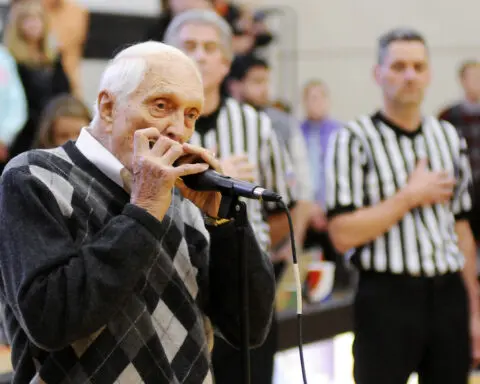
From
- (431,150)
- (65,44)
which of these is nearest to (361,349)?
(431,150)

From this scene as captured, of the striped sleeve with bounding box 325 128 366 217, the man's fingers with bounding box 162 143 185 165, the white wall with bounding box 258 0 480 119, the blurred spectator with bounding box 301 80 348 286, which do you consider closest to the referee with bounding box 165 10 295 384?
the striped sleeve with bounding box 325 128 366 217

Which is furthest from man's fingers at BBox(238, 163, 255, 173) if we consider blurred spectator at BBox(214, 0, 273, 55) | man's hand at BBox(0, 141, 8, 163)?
blurred spectator at BBox(214, 0, 273, 55)

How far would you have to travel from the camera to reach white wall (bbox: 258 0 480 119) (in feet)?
27.7

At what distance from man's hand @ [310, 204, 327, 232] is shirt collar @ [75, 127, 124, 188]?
480 centimetres

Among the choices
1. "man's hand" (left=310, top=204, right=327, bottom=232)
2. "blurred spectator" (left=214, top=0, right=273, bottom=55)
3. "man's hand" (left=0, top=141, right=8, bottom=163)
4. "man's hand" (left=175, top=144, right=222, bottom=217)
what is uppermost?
"blurred spectator" (left=214, top=0, right=273, bottom=55)

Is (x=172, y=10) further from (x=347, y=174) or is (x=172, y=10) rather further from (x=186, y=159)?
(x=186, y=159)

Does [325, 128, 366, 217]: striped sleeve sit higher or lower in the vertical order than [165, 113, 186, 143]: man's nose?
lower

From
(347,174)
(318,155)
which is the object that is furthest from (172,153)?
(318,155)

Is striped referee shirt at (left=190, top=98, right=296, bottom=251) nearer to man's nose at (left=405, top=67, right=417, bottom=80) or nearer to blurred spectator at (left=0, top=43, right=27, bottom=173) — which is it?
man's nose at (left=405, top=67, right=417, bottom=80)

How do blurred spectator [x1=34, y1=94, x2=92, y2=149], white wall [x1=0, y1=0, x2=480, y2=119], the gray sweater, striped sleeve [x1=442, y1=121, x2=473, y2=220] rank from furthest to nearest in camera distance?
white wall [x1=0, y1=0, x2=480, y2=119]
blurred spectator [x1=34, y1=94, x2=92, y2=149]
striped sleeve [x1=442, y1=121, x2=473, y2=220]
the gray sweater

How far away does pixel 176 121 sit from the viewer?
157cm

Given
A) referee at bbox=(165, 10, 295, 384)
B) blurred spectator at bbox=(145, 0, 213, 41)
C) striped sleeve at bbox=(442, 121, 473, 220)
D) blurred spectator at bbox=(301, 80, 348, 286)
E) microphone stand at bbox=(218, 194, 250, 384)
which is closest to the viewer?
microphone stand at bbox=(218, 194, 250, 384)

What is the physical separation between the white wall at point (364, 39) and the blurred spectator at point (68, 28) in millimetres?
3453

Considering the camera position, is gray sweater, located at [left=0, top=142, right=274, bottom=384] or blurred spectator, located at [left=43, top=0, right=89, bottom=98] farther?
blurred spectator, located at [left=43, top=0, right=89, bottom=98]
